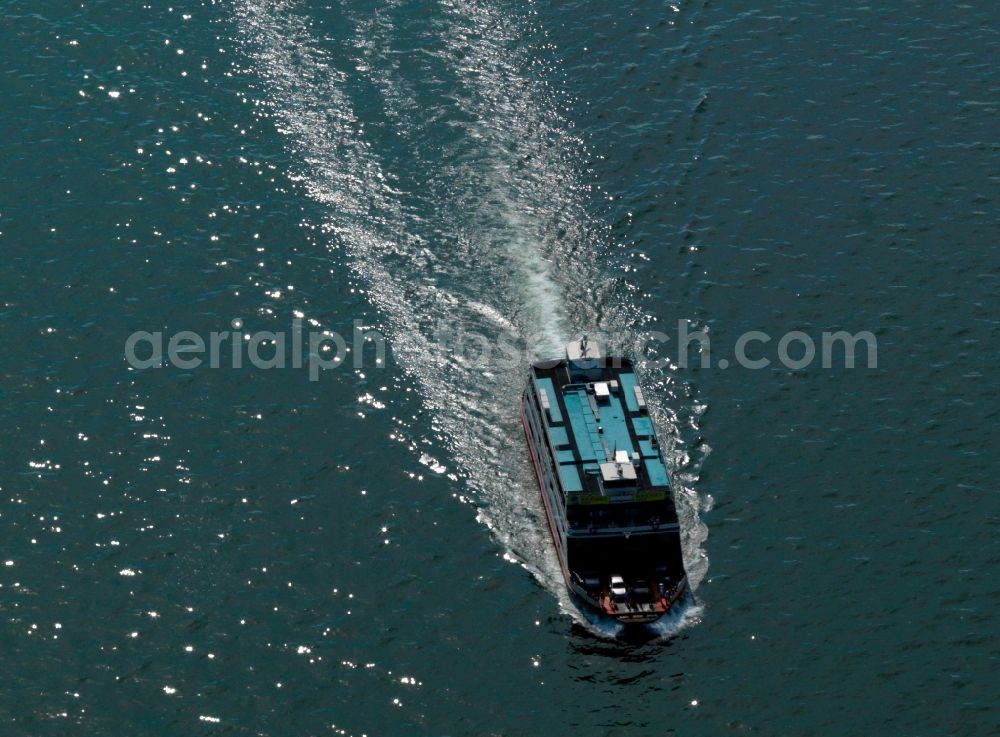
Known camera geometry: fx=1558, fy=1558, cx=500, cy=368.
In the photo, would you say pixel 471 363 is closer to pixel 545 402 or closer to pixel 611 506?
pixel 545 402

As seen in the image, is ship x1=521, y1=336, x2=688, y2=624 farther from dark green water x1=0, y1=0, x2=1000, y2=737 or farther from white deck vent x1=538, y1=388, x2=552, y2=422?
dark green water x1=0, y1=0, x2=1000, y2=737

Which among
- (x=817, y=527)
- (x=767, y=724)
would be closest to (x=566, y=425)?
(x=817, y=527)

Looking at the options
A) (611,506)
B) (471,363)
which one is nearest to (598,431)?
(611,506)

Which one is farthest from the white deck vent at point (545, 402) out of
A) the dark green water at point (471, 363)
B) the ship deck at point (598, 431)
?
the dark green water at point (471, 363)

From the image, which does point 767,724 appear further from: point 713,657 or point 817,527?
point 817,527

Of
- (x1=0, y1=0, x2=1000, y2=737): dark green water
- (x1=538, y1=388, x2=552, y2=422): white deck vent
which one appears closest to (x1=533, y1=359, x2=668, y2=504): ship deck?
(x1=538, y1=388, x2=552, y2=422): white deck vent

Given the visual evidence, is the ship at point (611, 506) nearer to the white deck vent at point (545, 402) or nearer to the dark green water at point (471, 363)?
the white deck vent at point (545, 402)
